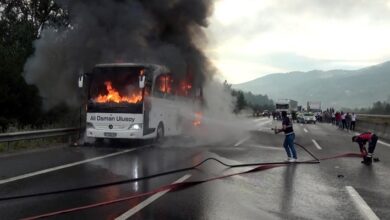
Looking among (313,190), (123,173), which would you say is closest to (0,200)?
(123,173)

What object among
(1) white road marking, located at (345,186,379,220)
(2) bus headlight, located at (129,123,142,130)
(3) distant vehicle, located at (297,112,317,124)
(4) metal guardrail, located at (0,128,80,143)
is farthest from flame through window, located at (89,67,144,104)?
(3) distant vehicle, located at (297,112,317,124)

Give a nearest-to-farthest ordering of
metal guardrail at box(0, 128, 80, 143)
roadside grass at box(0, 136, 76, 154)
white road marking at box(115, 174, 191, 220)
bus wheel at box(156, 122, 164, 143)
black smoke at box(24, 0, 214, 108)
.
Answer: white road marking at box(115, 174, 191, 220), metal guardrail at box(0, 128, 80, 143), roadside grass at box(0, 136, 76, 154), bus wheel at box(156, 122, 164, 143), black smoke at box(24, 0, 214, 108)

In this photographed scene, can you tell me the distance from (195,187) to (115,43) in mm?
12623

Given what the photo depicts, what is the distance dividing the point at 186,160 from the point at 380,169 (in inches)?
202

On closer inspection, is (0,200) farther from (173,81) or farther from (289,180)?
(173,81)

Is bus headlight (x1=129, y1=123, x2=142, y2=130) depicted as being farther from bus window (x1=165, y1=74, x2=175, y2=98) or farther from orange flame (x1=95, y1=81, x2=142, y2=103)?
bus window (x1=165, y1=74, x2=175, y2=98)

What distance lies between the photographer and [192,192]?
26.6 ft

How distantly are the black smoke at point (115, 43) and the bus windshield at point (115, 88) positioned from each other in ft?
9.11

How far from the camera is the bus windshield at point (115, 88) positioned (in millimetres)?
16094

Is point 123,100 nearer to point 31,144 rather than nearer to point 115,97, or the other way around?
point 115,97

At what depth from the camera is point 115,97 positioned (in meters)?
16.2

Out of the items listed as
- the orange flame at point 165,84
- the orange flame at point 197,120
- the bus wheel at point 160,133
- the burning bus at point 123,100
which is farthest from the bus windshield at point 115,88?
the orange flame at point 197,120

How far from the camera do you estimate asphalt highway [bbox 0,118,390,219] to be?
6621 millimetres

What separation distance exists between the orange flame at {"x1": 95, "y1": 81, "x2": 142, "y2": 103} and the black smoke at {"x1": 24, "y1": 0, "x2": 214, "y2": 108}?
3.13m
